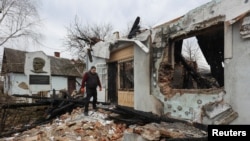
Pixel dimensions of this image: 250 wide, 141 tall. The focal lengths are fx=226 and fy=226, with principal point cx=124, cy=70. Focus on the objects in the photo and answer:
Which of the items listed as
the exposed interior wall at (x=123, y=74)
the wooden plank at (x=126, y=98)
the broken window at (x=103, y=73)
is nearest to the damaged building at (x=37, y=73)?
the broken window at (x=103, y=73)

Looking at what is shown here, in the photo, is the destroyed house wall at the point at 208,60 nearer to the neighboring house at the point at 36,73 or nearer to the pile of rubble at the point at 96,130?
the pile of rubble at the point at 96,130

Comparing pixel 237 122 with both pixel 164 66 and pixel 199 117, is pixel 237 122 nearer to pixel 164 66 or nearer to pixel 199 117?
pixel 199 117

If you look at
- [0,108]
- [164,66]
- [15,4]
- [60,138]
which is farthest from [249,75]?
[15,4]

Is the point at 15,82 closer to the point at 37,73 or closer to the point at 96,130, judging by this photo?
the point at 37,73

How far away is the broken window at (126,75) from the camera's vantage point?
10.5 m

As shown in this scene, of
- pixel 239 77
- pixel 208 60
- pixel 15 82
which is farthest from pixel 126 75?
pixel 15 82

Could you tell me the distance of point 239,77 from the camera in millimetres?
5340

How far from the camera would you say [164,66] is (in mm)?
7812

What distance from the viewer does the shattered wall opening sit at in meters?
7.76

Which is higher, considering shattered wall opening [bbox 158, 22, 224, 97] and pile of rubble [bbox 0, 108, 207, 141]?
shattered wall opening [bbox 158, 22, 224, 97]

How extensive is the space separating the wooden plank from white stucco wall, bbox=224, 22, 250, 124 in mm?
4911

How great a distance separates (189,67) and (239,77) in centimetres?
408

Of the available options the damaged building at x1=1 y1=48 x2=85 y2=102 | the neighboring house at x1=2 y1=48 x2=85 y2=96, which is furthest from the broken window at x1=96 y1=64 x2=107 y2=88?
the neighboring house at x1=2 y1=48 x2=85 y2=96

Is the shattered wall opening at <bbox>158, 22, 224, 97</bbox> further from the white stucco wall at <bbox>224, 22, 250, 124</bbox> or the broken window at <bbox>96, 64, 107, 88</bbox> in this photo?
the broken window at <bbox>96, 64, 107, 88</bbox>
